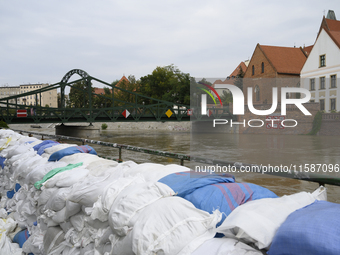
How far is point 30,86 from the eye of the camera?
112m

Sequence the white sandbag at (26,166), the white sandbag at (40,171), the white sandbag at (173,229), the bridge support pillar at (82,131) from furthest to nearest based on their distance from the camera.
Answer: the bridge support pillar at (82,131)
the white sandbag at (26,166)
the white sandbag at (40,171)
the white sandbag at (173,229)

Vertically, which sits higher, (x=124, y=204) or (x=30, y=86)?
(x=30, y=86)

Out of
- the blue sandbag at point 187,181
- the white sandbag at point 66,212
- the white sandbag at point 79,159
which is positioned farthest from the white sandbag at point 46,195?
the blue sandbag at point 187,181

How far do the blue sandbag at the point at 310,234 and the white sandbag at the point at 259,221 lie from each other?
0.16 feet

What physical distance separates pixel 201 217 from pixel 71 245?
1.28 meters

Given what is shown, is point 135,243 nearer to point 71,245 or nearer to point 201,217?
point 201,217

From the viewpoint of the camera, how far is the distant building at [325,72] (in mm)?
26947

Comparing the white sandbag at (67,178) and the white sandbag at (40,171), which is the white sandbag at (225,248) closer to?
the white sandbag at (67,178)

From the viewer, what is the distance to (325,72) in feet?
96.2

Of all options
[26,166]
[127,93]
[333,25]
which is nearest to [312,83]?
[333,25]

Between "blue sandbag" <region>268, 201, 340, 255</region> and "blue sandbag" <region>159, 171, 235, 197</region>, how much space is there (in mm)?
584

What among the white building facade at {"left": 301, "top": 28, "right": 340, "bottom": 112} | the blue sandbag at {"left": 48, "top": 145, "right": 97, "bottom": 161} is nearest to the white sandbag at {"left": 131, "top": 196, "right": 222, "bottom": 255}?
the blue sandbag at {"left": 48, "top": 145, "right": 97, "bottom": 161}

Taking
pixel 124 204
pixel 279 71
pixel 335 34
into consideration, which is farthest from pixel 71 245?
pixel 279 71

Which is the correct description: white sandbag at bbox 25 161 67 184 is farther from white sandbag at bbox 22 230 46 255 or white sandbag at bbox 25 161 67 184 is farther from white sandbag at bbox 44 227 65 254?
white sandbag at bbox 44 227 65 254
